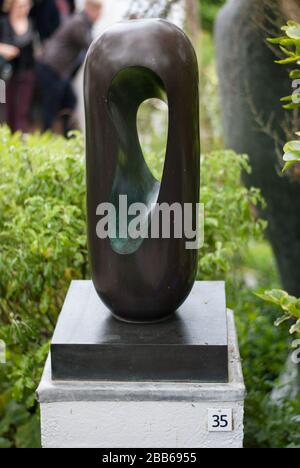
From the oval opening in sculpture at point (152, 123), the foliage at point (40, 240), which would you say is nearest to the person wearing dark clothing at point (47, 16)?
the oval opening in sculpture at point (152, 123)

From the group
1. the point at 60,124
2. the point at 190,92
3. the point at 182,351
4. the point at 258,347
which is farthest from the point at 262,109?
the point at 60,124

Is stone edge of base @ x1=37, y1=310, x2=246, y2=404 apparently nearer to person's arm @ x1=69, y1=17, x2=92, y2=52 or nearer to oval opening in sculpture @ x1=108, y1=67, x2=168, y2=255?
oval opening in sculpture @ x1=108, y1=67, x2=168, y2=255

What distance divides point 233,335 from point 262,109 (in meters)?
1.59

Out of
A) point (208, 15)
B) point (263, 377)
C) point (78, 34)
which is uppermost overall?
point (78, 34)

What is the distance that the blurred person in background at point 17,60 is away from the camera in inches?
286

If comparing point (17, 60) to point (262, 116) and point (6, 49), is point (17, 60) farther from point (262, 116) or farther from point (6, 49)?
point (262, 116)

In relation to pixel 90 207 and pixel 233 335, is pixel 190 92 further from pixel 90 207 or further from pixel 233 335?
pixel 233 335

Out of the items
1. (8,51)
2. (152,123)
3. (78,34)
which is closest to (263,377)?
(152,123)

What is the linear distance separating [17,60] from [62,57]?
0.44 meters

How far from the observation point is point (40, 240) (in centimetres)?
325

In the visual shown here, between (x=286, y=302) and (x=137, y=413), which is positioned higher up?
(x=286, y=302)

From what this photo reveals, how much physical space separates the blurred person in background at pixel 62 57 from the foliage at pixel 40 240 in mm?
3870
